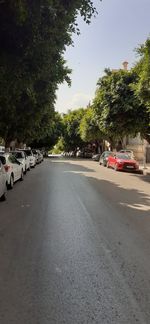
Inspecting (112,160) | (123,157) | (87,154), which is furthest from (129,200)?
(87,154)

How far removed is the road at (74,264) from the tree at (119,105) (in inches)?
569

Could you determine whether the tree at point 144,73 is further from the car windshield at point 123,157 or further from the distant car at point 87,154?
the distant car at point 87,154

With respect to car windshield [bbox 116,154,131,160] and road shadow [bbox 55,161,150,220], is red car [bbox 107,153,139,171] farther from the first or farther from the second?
road shadow [bbox 55,161,150,220]

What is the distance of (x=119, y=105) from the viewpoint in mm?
24516

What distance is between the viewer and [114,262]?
560 centimetres

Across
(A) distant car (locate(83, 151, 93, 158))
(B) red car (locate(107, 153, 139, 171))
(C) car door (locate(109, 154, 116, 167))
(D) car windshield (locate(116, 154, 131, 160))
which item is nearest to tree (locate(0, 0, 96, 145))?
(B) red car (locate(107, 153, 139, 171))

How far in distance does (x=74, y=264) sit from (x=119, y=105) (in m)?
20.0

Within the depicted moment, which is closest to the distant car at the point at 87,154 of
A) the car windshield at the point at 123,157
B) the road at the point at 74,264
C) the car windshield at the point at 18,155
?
the car windshield at the point at 123,157

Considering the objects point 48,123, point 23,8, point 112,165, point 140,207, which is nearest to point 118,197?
point 140,207

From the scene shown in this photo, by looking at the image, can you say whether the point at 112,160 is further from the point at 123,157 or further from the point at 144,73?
the point at 144,73

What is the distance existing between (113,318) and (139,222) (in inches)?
198

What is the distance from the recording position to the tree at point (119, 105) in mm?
24203

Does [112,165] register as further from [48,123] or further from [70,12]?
[70,12]

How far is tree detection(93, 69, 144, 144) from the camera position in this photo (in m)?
24.2
